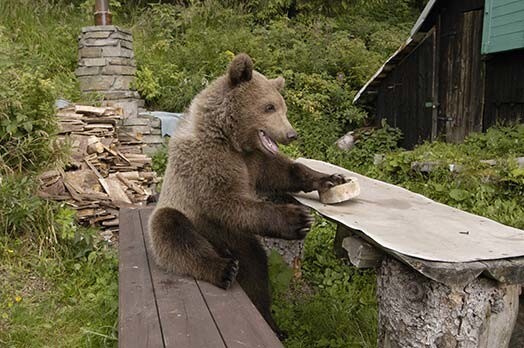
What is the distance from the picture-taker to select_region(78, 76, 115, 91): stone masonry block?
7840mm

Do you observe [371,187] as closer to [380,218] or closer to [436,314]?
→ [380,218]

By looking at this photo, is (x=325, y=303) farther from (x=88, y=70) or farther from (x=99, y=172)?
(x=88, y=70)

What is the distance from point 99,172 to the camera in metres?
5.92

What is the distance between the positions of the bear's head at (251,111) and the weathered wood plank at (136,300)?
909mm

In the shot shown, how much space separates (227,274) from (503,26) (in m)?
6.29

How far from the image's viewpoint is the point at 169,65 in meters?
9.13

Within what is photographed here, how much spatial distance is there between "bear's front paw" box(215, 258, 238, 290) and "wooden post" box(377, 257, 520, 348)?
2.53 feet

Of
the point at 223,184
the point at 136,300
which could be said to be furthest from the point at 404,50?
the point at 136,300

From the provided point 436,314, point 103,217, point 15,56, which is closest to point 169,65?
point 15,56

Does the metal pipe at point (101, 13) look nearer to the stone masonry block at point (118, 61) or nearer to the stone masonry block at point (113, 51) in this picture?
the stone masonry block at point (113, 51)

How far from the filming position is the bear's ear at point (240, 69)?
99.1 inches

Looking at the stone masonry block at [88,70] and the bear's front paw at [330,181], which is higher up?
the stone masonry block at [88,70]

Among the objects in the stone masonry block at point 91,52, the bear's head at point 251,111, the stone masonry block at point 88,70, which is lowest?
the bear's head at point 251,111

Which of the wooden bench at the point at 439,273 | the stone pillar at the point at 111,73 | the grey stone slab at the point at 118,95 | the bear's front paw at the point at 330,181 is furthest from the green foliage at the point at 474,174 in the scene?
the grey stone slab at the point at 118,95
